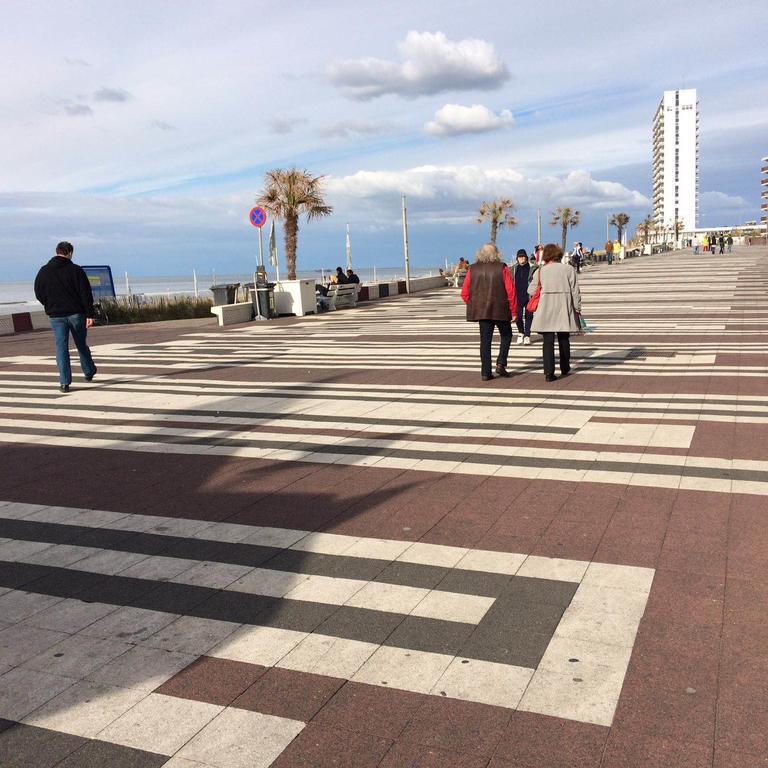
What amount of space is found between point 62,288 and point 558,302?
6116 mm

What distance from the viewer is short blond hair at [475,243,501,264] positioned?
33.0 feet

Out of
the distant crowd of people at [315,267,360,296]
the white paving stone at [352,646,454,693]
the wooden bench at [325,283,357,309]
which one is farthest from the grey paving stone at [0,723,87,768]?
the distant crowd of people at [315,267,360,296]

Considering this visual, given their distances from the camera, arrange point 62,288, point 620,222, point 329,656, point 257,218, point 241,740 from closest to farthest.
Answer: point 241,740, point 329,656, point 62,288, point 257,218, point 620,222

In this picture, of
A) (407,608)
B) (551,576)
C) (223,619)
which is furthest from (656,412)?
(223,619)

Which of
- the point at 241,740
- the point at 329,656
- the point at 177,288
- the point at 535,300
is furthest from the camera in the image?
the point at 177,288

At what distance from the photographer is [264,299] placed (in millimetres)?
22766

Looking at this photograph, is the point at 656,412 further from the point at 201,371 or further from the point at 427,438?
the point at 201,371

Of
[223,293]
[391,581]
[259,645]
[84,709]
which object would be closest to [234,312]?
[223,293]

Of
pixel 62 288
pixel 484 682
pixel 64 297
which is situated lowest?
pixel 484 682

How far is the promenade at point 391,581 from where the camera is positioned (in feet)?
9.21

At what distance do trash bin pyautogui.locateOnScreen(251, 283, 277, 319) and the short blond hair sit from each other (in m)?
13.2

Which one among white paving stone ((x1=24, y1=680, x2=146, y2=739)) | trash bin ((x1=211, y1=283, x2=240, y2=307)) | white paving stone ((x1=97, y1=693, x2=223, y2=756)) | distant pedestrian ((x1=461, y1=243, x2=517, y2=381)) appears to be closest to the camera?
white paving stone ((x1=97, y1=693, x2=223, y2=756))

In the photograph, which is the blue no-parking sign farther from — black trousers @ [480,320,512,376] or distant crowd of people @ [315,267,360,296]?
black trousers @ [480,320,512,376]

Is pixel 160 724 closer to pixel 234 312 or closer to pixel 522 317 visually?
pixel 522 317
